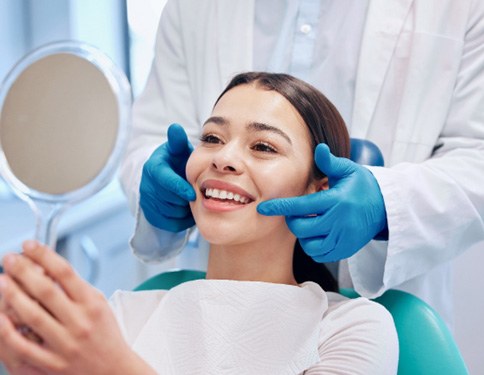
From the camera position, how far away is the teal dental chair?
1.28m

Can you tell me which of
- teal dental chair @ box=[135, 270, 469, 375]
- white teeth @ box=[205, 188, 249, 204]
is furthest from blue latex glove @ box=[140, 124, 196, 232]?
teal dental chair @ box=[135, 270, 469, 375]

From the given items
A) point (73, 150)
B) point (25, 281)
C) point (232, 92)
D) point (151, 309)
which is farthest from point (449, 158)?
point (25, 281)

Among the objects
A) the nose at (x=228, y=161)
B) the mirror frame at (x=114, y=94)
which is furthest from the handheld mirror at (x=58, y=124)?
the nose at (x=228, y=161)

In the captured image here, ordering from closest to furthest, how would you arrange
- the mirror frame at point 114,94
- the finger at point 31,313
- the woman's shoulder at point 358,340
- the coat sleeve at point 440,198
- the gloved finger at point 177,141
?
the finger at point 31,313
the mirror frame at point 114,94
the woman's shoulder at point 358,340
the coat sleeve at point 440,198
the gloved finger at point 177,141

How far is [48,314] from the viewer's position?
701 millimetres

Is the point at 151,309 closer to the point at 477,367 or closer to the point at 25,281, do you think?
the point at 25,281

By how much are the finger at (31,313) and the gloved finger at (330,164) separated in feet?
2.14

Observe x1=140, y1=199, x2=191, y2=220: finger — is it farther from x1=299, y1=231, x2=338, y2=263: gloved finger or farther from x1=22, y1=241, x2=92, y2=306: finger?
x1=22, y1=241, x2=92, y2=306: finger

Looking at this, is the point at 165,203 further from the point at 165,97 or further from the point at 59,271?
the point at 59,271

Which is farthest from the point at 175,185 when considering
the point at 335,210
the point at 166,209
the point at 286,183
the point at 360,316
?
the point at 360,316

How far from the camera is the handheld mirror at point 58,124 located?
0.84m

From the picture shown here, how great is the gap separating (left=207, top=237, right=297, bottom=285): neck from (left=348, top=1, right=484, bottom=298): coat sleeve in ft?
0.53

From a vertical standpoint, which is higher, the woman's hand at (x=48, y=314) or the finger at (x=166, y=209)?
the woman's hand at (x=48, y=314)

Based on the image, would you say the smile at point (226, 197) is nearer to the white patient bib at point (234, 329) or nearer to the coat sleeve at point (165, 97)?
the white patient bib at point (234, 329)
